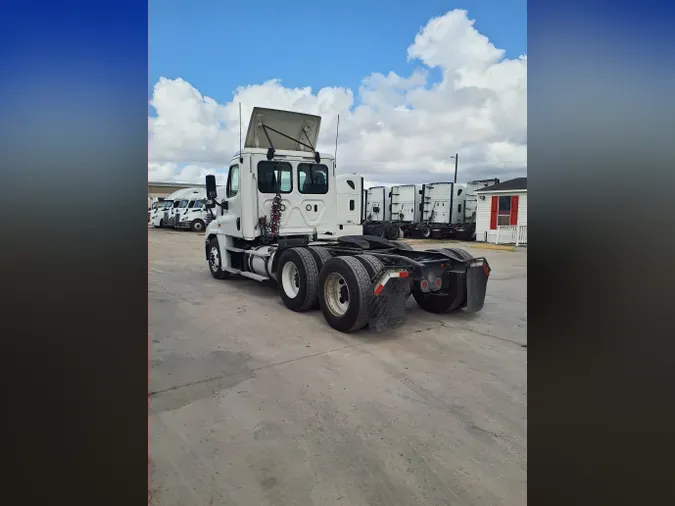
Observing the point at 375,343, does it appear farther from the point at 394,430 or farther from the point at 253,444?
the point at 253,444

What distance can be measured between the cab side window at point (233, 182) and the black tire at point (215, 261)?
1.64m

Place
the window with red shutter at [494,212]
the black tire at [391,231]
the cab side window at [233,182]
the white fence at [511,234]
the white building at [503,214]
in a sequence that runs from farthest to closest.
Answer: the black tire at [391,231] → the window with red shutter at [494,212] → the white building at [503,214] → the white fence at [511,234] → the cab side window at [233,182]

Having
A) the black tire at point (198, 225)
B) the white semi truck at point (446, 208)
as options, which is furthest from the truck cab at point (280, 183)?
the black tire at point (198, 225)

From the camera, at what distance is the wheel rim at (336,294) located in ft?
19.2

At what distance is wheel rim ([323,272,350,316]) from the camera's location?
19.2 feet

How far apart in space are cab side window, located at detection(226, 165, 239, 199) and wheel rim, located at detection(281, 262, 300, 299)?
2058mm

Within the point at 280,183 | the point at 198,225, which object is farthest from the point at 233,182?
the point at 198,225

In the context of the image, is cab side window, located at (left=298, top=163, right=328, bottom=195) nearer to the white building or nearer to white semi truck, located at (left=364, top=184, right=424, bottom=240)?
the white building

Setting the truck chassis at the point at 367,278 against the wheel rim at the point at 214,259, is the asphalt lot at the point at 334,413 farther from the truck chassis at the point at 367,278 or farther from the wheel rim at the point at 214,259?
the wheel rim at the point at 214,259

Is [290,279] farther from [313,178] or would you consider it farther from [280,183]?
[313,178]

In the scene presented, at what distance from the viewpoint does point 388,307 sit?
5258 millimetres

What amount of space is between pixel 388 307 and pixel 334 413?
2.04 meters

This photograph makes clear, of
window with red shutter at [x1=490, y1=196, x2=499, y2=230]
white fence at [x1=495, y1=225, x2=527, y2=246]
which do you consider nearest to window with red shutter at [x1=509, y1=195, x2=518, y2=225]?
white fence at [x1=495, y1=225, x2=527, y2=246]
